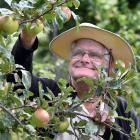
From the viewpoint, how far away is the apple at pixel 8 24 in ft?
5.54

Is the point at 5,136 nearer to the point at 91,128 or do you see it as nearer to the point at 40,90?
the point at 40,90

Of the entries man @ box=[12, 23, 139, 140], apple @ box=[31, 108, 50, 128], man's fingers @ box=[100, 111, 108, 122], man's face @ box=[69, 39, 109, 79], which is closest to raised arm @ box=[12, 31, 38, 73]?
man @ box=[12, 23, 139, 140]

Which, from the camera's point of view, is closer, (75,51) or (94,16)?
(75,51)

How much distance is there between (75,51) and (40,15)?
115 cm

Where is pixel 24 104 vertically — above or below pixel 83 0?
below

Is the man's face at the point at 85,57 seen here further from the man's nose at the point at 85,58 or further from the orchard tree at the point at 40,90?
the orchard tree at the point at 40,90

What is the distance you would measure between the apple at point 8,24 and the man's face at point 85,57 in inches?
39.3

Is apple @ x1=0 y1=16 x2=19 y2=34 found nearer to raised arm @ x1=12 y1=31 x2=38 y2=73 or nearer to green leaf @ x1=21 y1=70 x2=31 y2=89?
green leaf @ x1=21 y1=70 x2=31 y2=89

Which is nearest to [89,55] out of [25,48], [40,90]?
[25,48]

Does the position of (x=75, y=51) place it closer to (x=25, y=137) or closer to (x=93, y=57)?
(x=93, y=57)

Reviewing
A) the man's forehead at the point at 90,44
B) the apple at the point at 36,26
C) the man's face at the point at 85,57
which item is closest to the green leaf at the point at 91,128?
the apple at the point at 36,26

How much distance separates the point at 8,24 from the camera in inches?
66.5

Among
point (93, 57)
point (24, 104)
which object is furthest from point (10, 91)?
point (93, 57)

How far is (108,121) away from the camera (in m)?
2.00
